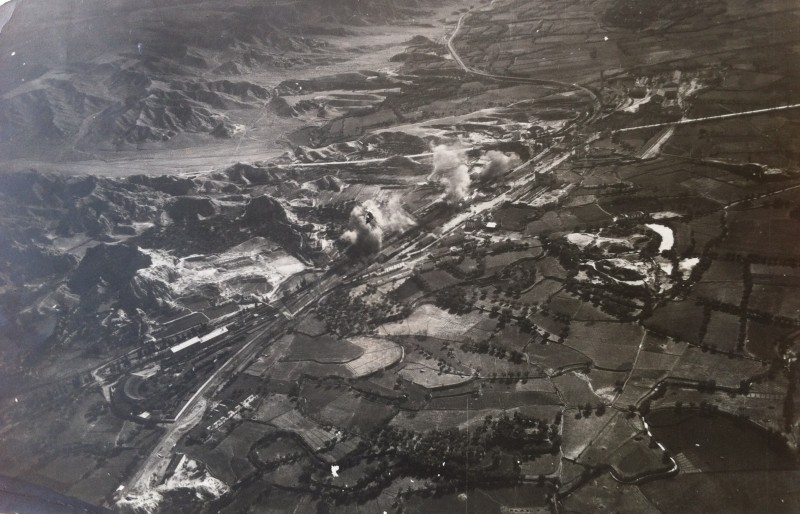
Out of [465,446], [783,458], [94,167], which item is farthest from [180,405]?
[94,167]

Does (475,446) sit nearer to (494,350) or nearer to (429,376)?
(429,376)

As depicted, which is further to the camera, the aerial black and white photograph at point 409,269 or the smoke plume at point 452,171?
the smoke plume at point 452,171

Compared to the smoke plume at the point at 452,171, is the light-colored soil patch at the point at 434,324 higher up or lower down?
lower down

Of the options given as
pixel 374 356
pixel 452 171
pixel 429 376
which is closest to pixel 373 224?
pixel 452 171

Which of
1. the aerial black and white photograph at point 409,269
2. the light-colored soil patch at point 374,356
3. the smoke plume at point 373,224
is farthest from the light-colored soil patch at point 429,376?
the smoke plume at point 373,224

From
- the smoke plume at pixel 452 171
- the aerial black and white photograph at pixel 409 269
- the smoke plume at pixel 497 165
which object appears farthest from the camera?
the smoke plume at pixel 497 165

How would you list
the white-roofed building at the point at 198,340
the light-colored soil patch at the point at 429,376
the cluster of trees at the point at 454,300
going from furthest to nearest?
the white-roofed building at the point at 198,340
the cluster of trees at the point at 454,300
the light-colored soil patch at the point at 429,376

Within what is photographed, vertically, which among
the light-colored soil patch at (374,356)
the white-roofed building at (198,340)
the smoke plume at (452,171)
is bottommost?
the white-roofed building at (198,340)

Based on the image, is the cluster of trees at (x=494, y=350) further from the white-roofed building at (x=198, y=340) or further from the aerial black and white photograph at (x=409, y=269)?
the white-roofed building at (x=198, y=340)

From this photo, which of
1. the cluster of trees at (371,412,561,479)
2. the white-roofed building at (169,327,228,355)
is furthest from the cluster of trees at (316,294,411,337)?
the cluster of trees at (371,412,561,479)
